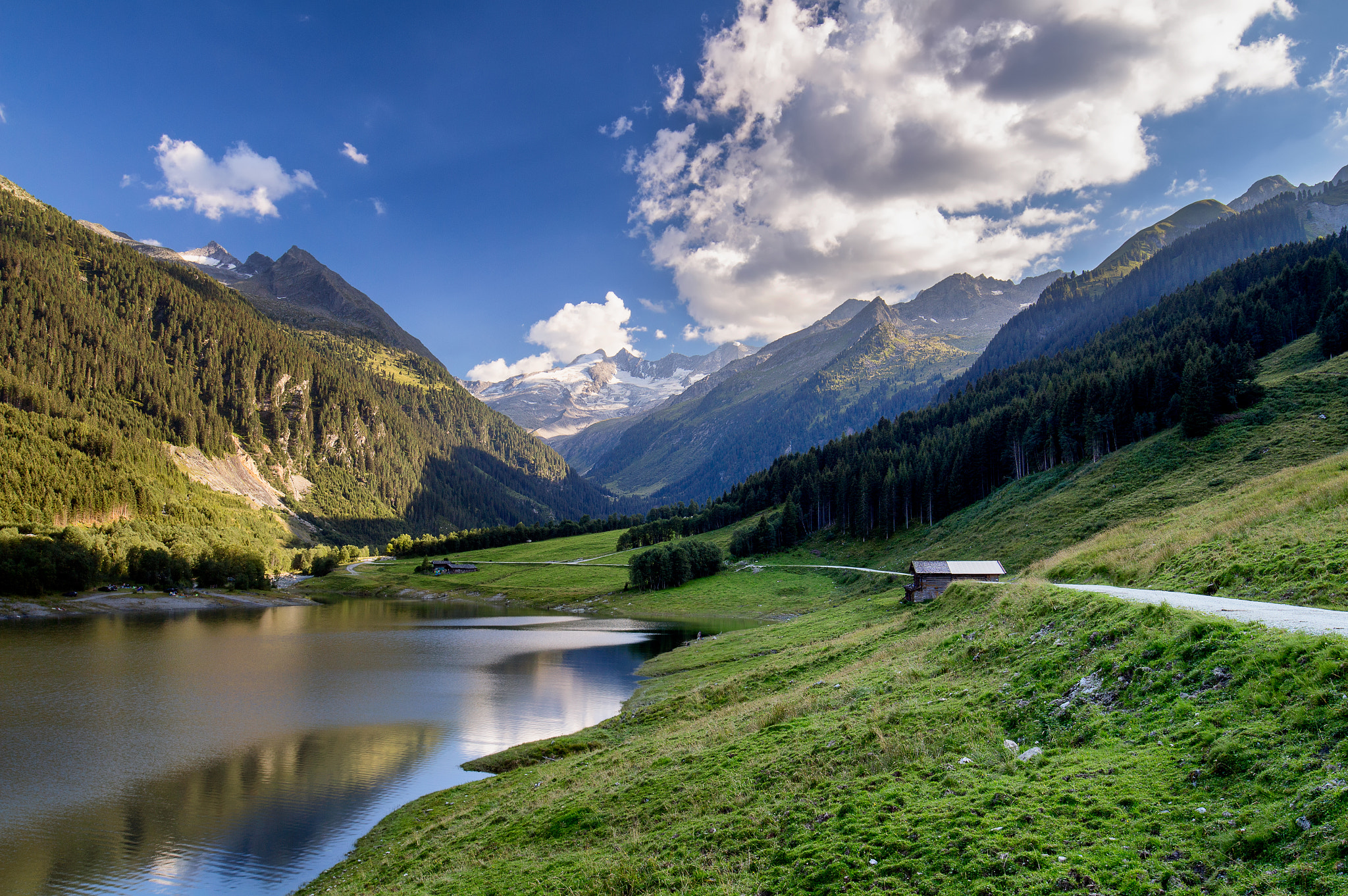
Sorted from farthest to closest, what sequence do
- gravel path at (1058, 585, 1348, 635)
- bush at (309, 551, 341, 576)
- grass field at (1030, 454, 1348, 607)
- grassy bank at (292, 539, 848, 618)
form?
bush at (309, 551, 341, 576), grassy bank at (292, 539, 848, 618), grass field at (1030, 454, 1348, 607), gravel path at (1058, 585, 1348, 635)

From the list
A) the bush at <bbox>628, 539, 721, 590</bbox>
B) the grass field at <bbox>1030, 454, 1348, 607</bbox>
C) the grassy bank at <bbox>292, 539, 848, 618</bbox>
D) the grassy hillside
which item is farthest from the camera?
the bush at <bbox>628, 539, 721, 590</bbox>

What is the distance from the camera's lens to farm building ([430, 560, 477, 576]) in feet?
603

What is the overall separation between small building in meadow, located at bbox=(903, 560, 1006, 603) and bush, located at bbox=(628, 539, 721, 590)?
255 ft

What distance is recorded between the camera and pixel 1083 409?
105312 mm

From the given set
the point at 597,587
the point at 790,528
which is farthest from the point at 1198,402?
the point at 597,587

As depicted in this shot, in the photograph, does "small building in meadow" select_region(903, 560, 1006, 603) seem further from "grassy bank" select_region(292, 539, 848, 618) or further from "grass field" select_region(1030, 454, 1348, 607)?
"grassy bank" select_region(292, 539, 848, 618)

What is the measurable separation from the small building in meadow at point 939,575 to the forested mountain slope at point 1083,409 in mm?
51343

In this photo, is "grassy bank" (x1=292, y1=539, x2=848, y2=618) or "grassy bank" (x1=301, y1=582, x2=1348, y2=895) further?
"grassy bank" (x1=292, y1=539, x2=848, y2=618)

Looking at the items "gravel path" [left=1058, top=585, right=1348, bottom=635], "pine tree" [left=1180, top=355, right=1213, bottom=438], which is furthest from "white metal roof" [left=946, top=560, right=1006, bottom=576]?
"pine tree" [left=1180, top=355, right=1213, bottom=438]

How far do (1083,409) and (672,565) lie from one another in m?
83.8

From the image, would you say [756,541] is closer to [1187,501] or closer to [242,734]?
[1187,501]

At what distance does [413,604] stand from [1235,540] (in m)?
154

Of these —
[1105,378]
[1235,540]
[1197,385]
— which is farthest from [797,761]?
[1105,378]

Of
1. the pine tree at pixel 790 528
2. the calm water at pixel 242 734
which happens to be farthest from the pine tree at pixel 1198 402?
the pine tree at pixel 790 528
